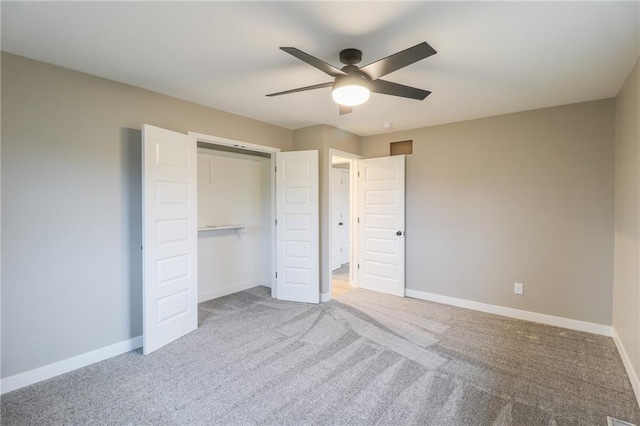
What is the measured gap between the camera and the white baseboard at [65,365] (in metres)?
2.28

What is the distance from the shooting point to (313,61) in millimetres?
1844

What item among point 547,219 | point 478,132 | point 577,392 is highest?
point 478,132

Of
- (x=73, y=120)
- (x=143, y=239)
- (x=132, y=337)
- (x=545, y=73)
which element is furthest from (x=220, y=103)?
(x=545, y=73)

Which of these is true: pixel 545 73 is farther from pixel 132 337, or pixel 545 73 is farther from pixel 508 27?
pixel 132 337

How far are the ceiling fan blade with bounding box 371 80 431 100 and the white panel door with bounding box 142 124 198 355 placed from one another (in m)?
2.06

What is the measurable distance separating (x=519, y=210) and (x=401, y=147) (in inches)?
71.5

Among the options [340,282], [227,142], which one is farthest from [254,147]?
[340,282]

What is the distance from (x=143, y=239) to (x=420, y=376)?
268 cm

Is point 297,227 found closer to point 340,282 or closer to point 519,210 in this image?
point 340,282

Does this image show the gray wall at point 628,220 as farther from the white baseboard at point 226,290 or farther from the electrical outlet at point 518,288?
the white baseboard at point 226,290

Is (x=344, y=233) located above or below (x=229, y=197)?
below

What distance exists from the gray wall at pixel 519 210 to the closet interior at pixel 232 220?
7.68ft

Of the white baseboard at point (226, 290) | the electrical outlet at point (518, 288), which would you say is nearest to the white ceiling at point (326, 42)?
the electrical outlet at point (518, 288)

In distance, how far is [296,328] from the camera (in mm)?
3383
